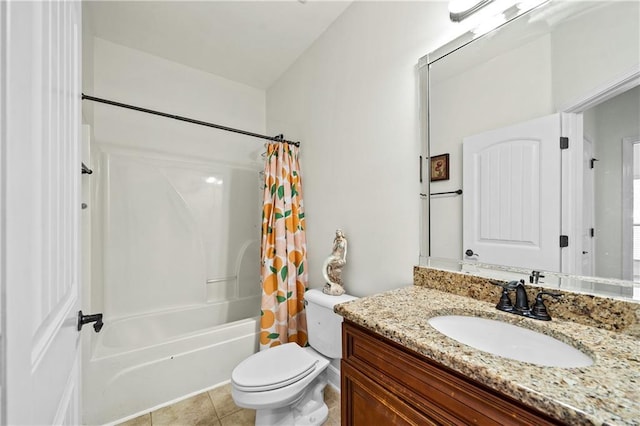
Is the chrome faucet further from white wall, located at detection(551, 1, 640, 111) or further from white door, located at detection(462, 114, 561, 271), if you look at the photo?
white wall, located at detection(551, 1, 640, 111)

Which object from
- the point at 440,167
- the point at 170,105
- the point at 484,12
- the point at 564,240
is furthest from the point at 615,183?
the point at 170,105

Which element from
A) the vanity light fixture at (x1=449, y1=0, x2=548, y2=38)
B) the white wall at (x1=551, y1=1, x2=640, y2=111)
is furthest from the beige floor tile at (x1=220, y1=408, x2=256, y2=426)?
the vanity light fixture at (x1=449, y1=0, x2=548, y2=38)

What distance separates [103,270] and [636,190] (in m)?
2.95

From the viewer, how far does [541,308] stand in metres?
0.88

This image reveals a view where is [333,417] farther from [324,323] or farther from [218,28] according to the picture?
[218,28]

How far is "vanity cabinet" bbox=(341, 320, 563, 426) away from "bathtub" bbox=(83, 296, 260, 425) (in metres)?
1.18

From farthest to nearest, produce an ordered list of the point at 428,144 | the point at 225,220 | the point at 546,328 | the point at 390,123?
the point at 225,220 < the point at 390,123 < the point at 428,144 < the point at 546,328

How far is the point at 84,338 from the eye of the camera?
4.64 ft

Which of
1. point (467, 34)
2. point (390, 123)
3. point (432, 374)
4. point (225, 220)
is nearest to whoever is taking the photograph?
point (432, 374)

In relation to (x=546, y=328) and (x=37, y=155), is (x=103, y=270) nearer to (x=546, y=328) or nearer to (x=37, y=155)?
(x=37, y=155)

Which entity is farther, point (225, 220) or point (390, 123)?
point (225, 220)

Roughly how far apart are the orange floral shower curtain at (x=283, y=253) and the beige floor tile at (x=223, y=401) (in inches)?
15.3

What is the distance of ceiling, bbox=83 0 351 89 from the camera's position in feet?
5.75

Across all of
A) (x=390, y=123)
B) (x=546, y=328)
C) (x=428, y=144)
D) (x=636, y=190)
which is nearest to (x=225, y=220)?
(x=390, y=123)
